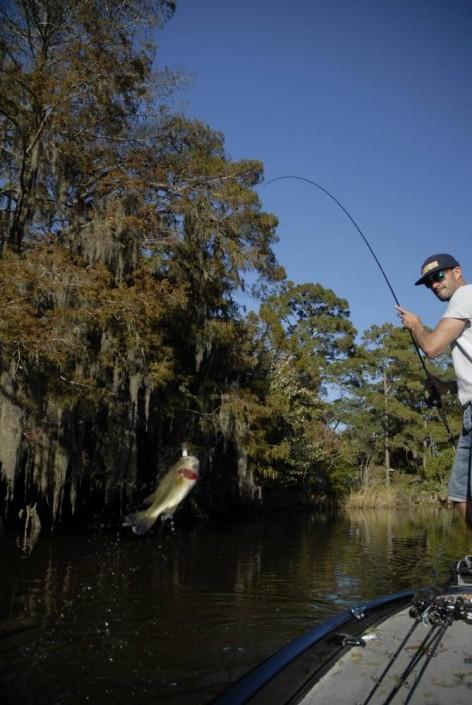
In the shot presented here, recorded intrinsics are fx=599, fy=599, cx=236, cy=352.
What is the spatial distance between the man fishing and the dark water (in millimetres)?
2615

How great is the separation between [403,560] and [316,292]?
31.4 m

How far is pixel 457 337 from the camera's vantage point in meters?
3.96

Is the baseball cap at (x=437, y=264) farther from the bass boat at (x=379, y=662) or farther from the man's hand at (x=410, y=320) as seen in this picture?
the bass boat at (x=379, y=662)

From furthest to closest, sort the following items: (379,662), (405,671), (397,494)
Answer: (397,494) → (379,662) → (405,671)

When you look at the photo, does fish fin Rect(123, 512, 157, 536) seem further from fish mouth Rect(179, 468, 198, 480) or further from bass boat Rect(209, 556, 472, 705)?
bass boat Rect(209, 556, 472, 705)

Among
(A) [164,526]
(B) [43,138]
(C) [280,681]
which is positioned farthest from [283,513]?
(C) [280,681]

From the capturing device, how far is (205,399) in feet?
63.6

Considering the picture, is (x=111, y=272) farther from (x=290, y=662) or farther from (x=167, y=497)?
(x=290, y=662)

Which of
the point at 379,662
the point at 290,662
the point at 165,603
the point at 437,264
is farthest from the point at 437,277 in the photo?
the point at 165,603

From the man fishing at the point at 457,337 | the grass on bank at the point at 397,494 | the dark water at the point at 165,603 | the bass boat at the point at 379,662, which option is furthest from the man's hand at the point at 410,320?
the grass on bank at the point at 397,494

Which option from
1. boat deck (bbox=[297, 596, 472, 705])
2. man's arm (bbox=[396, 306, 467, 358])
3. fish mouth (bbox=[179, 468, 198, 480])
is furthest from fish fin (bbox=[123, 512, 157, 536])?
man's arm (bbox=[396, 306, 467, 358])

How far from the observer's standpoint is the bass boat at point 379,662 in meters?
2.57

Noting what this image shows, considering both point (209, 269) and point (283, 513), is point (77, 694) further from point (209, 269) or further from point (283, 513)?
point (283, 513)

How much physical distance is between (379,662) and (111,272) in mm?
14488
